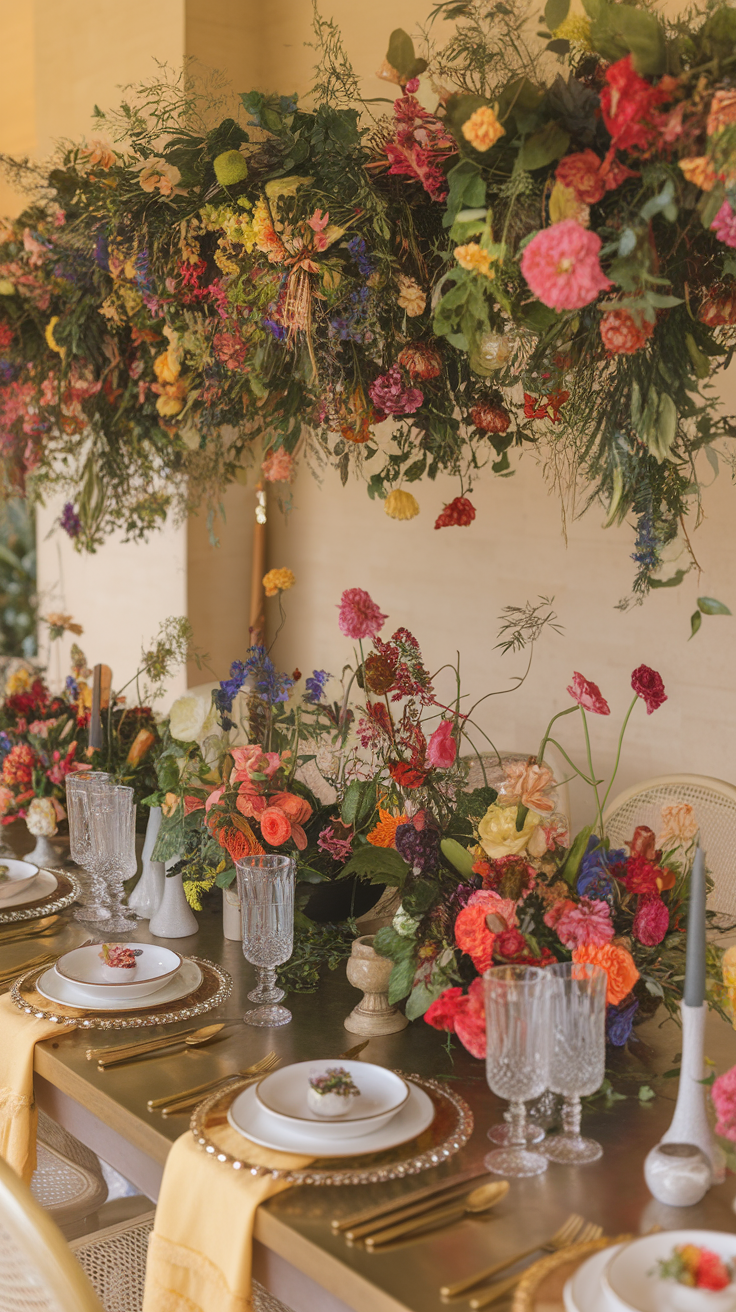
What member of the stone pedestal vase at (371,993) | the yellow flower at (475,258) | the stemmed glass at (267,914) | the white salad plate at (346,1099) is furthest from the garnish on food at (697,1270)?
the yellow flower at (475,258)

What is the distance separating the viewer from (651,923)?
4.66 ft

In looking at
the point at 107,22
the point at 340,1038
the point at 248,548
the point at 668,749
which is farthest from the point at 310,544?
the point at 340,1038

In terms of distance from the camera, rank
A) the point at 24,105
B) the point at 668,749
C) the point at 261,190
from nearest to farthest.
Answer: the point at 261,190
the point at 668,749
the point at 24,105

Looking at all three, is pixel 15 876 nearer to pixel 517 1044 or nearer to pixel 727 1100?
pixel 517 1044

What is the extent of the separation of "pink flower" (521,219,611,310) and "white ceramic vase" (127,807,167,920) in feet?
3.56

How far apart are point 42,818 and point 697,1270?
1.57 metres

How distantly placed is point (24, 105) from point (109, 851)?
4636 millimetres

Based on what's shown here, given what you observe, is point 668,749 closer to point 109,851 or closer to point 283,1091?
point 109,851

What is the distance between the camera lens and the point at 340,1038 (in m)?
1.51

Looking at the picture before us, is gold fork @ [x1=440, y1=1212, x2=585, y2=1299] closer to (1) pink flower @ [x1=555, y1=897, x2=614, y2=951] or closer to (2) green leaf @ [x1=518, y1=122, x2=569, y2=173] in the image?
(1) pink flower @ [x1=555, y1=897, x2=614, y2=951]

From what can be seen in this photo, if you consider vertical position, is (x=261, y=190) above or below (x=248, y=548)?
above

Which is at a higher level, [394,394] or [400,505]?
[394,394]

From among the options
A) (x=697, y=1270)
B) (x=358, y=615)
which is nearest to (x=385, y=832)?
(x=358, y=615)

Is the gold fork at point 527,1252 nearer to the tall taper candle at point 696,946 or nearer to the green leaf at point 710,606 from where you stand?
the tall taper candle at point 696,946
